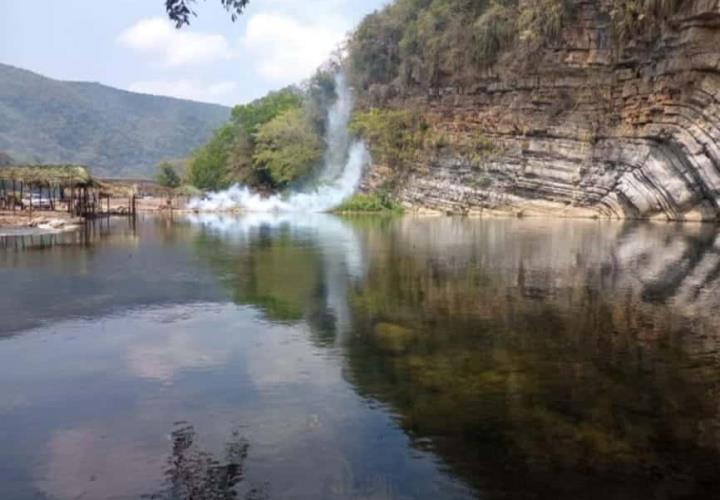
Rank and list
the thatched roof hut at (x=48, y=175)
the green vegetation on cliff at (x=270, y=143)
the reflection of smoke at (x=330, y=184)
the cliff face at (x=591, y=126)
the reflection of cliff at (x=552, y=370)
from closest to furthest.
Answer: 1. the reflection of cliff at (x=552, y=370)
2. the cliff face at (x=591, y=126)
3. the thatched roof hut at (x=48, y=175)
4. the reflection of smoke at (x=330, y=184)
5. the green vegetation on cliff at (x=270, y=143)

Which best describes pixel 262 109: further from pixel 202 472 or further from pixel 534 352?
pixel 202 472

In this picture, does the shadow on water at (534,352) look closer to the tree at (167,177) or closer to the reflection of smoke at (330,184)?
the reflection of smoke at (330,184)

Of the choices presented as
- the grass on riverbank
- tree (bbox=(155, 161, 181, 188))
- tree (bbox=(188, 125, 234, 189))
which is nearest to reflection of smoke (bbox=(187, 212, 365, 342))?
the grass on riverbank

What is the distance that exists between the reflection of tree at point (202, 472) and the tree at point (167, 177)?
311 feet

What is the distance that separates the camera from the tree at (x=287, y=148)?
246 ft

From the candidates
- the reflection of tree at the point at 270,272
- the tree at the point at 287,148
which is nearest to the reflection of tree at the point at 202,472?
the reflection of tree at the point at 270,272

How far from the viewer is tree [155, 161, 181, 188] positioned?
99.6 m

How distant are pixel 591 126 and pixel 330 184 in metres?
29.4

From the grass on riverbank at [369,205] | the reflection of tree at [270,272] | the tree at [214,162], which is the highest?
the tree at [214,162]

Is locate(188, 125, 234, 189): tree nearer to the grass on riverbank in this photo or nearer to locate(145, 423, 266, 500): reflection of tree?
the grass on riverbank

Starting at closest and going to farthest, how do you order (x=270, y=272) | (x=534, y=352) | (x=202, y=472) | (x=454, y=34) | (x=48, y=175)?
(x=202, y=472)
(x=534, y=352)
(x=270, y=272)
(x=48, y=175)
(x=454, y=34)

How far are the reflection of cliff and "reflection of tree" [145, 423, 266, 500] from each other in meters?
1.92

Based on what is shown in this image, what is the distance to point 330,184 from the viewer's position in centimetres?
7188

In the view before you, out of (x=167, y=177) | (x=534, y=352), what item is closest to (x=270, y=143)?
(x=167, y=177)
